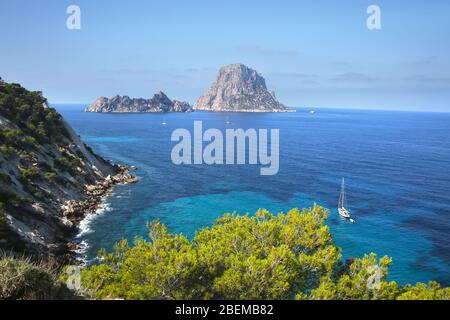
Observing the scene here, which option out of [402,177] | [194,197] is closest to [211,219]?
[194,197]

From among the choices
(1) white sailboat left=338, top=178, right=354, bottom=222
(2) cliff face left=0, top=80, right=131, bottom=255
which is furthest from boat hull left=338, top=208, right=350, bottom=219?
(2) cliff face left=0, top=80, right=131, bottom=255

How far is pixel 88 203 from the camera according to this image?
2810 inches

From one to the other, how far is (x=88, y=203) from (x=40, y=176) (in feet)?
32.7

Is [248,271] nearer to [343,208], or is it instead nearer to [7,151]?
[343,208]

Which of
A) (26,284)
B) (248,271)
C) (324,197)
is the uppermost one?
(26,284)

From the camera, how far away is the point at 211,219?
2704 inches

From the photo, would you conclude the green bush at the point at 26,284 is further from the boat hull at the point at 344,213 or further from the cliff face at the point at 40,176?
the boat hull at the point at 344,213

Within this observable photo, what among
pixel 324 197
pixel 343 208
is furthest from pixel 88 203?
pixel 324 197

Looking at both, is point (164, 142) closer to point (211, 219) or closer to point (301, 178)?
point (301, 178)

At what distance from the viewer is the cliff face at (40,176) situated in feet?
168

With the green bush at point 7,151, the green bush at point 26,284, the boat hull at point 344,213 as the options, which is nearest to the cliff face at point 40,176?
the green bush at point 7,151

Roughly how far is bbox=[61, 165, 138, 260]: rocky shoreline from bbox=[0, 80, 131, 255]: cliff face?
0.57ft

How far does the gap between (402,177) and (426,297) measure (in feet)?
292
